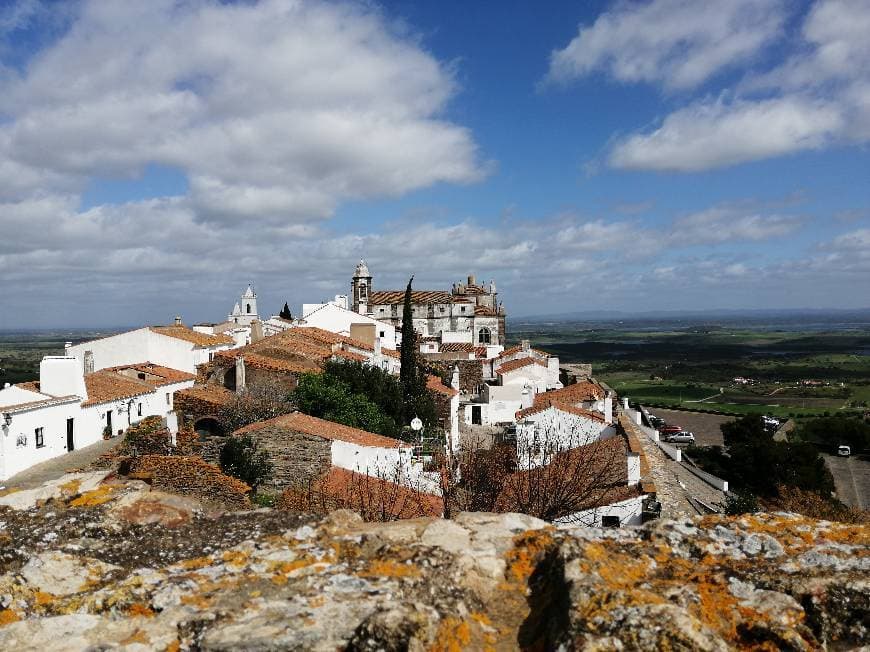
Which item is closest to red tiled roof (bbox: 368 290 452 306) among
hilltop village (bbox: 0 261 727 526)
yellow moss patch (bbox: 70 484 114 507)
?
hilltop village (bbox: 0 261 727 526)

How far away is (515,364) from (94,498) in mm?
39015

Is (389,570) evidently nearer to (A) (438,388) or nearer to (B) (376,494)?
(B) (376,494)

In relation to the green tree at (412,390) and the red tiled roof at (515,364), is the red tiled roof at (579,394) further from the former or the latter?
the green tree at (412,390)

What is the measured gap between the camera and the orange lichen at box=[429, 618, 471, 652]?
3217 mm

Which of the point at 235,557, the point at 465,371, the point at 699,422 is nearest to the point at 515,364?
the point at 465,371

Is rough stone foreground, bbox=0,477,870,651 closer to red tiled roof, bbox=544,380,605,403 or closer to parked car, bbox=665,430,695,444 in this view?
red tiled roof, bbox=544,380,605,403

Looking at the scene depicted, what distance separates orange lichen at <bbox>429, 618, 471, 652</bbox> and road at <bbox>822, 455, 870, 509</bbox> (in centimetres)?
4323

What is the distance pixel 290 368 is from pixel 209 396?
3647 mm

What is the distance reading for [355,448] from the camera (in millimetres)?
19469

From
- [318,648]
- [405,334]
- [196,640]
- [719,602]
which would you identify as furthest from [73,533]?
[405,334]

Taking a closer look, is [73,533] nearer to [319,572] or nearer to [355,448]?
[319,572]

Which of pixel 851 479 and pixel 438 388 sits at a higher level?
pixel 438 388

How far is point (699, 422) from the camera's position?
82250 mm

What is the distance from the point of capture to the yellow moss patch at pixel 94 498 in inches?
209
